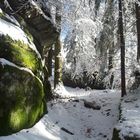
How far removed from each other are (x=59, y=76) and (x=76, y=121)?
514 centimetres

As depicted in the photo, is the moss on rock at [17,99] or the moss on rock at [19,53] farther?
the moss on rock at [19,53]

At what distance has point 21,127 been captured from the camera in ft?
36.3

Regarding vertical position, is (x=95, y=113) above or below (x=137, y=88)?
below

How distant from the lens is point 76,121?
16.5 meters

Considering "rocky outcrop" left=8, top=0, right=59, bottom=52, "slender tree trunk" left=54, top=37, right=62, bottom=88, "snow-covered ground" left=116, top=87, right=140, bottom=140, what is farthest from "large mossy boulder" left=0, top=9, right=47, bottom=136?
"slender tree trunk" left=54, top=37, right=62, bottom=88

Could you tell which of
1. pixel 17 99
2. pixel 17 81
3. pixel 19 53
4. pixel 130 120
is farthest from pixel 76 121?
pixel 17 81

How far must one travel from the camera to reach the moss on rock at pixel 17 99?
10.2 m

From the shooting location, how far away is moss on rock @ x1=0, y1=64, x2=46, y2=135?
10.2 metres

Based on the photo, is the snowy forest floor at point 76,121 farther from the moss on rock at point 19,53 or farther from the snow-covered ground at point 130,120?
the moss on rock at point 19,53

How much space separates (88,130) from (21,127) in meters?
5.19

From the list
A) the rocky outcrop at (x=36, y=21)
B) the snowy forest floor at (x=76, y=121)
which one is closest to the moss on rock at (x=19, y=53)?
the snowy forest floor at (x=76, y=121)

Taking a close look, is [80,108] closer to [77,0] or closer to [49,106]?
[49,106]

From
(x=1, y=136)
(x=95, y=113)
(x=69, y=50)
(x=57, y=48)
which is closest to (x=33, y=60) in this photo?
(x=1, y=136)

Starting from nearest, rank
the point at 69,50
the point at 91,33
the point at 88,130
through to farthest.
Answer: the point at 88,130
the point at 91,33
the point at 69,50
